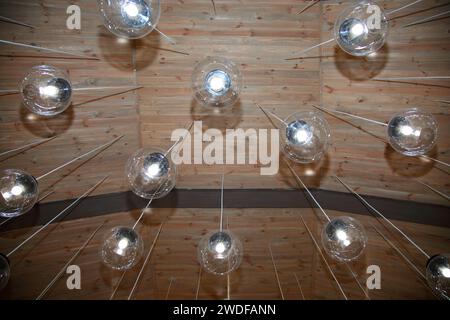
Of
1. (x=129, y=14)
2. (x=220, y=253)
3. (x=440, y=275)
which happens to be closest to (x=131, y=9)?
(x=129, y=14)

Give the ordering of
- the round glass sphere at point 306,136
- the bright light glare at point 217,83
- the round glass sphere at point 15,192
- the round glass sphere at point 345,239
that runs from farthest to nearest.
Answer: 1. the round glass sphere at point 345,239
2. the bright light glare at point 217,83
3. the round glass sphere at point 306,136
4. the round glass sphere at point 15,192

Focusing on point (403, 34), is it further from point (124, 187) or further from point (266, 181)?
point (124, 187)

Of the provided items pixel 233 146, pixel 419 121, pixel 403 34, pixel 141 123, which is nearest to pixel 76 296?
pixel 141 123

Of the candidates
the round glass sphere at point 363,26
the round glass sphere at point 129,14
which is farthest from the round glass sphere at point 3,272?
the round glass sphere at point 363,26

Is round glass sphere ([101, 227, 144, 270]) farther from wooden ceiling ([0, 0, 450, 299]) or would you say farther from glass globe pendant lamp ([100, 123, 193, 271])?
wooden ceiling ([0, 0, 450, 299])

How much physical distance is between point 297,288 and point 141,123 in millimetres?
3872

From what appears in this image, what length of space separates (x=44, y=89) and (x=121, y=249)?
6.69 ft

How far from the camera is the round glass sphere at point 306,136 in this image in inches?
137

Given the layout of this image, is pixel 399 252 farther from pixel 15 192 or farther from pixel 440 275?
pixel 15 192

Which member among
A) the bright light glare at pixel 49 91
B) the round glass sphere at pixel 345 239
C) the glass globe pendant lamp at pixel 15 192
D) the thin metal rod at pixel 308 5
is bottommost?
the round glass sphere at pixel 345 239

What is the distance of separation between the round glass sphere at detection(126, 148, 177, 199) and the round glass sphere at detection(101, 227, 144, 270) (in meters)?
0.69

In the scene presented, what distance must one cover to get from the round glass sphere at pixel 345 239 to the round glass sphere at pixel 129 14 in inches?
124

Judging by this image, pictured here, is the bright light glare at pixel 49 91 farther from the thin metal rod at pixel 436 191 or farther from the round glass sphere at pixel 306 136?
the thin metal rod at pixel 436 191

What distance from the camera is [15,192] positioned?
329 centimetres
